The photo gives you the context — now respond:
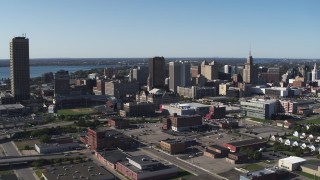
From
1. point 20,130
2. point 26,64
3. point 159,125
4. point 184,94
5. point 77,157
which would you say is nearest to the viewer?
point 77,157

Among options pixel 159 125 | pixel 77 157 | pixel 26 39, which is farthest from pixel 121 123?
pixel 26 39

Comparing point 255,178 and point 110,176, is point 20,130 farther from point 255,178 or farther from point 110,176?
point 255,178

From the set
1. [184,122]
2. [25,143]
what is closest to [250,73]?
[184,122]

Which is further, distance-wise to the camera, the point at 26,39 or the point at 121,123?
the point at 26,39

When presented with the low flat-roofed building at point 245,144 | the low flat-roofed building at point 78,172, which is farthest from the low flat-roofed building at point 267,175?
the low flat-roofed building at point 78,172

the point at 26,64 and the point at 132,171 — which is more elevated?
the point at 26,64

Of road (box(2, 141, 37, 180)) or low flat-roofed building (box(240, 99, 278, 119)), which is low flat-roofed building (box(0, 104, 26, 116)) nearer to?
road (box(2, 141, 37, 180))

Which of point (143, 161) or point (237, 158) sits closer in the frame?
point (143, 161)

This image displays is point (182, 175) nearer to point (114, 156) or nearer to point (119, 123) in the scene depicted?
point (114, 156)
